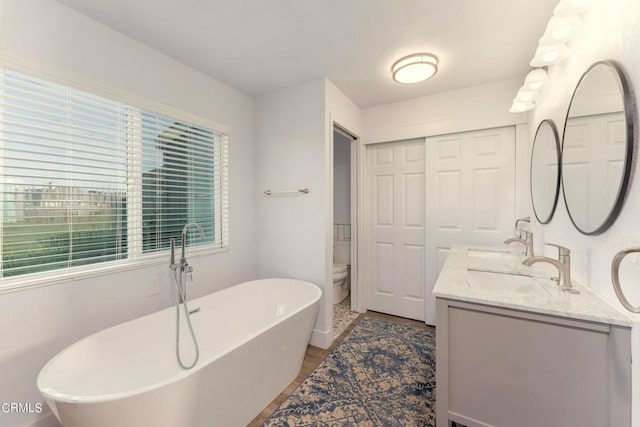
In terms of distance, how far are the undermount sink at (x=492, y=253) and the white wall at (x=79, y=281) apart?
232 cm

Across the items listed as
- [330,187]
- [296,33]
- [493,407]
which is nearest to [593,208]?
[493,407]

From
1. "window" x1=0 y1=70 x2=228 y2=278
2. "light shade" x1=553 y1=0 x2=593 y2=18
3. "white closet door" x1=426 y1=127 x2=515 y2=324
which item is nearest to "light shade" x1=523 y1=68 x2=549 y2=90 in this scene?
"light shade" x1=553 y1=0 x2=593 y2=18

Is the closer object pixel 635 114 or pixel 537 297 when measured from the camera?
pixel 635 114

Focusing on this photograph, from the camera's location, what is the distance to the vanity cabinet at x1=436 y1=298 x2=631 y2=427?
96cm

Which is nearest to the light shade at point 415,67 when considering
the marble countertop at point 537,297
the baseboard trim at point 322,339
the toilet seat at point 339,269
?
the marble countertop at point 537,297

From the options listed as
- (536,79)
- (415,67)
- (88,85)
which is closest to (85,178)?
(88,85)

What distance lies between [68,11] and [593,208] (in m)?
3.00

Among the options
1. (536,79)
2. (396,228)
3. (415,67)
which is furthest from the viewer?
(396,228)

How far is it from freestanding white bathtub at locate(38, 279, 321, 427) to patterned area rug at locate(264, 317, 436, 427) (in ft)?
0.66

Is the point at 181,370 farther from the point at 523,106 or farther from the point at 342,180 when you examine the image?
the point at 523,106

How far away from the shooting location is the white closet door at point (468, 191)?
7.88 feet

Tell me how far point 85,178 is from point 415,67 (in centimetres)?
245

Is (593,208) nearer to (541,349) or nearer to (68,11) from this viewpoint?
(541,349)

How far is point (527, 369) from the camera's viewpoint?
1104 mm
